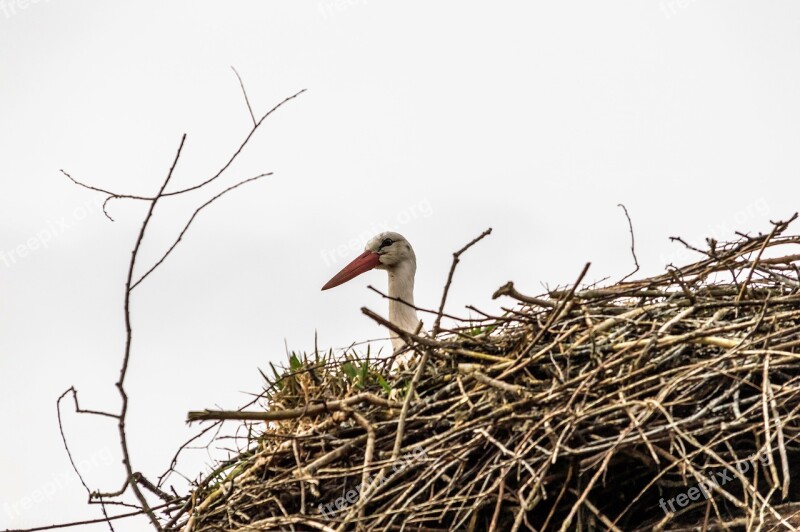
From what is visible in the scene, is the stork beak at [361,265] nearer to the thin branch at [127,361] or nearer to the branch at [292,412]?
the branch at [292,412]

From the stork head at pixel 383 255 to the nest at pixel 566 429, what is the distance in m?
2.56

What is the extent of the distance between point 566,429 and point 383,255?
3357 millimetres

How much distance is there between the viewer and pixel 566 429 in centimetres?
312

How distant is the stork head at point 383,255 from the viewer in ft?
20.9

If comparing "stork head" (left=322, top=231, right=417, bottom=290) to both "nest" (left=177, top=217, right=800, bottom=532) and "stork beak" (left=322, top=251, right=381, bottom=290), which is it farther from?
"nest" (left=177, top=217, right=800, bottom=532)

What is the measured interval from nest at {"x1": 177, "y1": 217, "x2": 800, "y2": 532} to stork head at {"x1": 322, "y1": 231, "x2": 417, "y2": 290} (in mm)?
2557

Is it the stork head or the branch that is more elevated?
the stork head

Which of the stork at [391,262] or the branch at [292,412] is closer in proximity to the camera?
the branch at [292,412]

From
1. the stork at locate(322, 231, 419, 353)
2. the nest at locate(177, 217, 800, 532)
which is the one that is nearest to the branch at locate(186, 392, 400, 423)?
the nest at locate(177, 217, 800, 532)

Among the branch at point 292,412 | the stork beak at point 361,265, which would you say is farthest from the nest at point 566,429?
the stork beak at point 361,265

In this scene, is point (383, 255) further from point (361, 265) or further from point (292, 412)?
point (292, 412)

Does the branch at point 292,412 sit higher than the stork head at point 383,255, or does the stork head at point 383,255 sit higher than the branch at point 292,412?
the stork head at point 383,255

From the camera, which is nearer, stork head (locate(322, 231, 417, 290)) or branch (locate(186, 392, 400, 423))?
branch (locate(186, 392, 400, 423))

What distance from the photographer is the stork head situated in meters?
6.37
